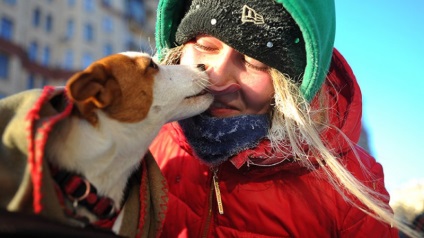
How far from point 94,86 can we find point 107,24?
27.8 m

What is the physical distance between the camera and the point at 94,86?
1.62m

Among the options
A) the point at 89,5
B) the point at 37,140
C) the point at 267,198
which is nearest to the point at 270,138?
the point at 267,198

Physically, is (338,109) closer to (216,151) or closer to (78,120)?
(216,151)

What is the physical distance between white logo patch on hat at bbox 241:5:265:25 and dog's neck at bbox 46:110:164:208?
65 centimetres

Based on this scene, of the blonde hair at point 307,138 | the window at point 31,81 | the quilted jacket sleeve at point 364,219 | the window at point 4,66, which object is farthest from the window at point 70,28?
the quilted jacket sleeve at point 364,219

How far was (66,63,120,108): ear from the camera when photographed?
5.04 ft

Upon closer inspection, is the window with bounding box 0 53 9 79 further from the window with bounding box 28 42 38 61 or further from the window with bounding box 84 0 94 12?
the window with bounding box 84 0 94 12

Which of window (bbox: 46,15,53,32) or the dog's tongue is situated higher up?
the dog's tongue

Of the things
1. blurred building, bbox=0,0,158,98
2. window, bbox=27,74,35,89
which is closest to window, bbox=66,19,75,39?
blurred building, bbox=0,0,158,98

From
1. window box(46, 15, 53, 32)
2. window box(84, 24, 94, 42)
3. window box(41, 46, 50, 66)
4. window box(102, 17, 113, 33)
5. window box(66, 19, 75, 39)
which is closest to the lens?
window box(41, 46, 50, 66)

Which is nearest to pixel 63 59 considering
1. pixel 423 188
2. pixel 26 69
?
pixel 26 69

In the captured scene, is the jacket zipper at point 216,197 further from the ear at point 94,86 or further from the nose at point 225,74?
the ear at point 94,86

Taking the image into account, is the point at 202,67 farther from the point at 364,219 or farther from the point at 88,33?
the point at 88,33

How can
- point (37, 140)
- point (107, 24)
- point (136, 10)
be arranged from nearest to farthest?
point (37, 140), point (107, 24), point (136, 10)
